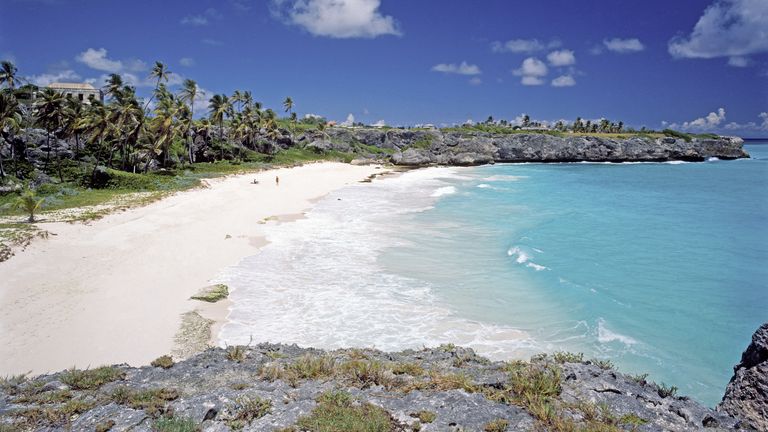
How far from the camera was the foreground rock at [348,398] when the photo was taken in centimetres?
648

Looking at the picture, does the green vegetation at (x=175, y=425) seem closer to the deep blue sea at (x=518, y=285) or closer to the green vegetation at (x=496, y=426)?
the green vegetation at (x=496, y=426)

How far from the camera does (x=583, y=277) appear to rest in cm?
2053

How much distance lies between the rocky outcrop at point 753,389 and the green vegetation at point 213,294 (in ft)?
48.1

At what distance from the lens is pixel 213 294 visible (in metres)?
15.9

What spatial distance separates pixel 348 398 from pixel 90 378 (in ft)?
16.1

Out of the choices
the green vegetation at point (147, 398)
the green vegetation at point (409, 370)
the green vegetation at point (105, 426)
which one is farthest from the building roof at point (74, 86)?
the green vegetation at point (409, 370)

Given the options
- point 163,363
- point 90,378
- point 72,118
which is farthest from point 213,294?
point 72,118

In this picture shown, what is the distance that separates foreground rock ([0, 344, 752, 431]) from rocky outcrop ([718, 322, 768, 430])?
339 millimetres

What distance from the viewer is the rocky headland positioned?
647 centimetres

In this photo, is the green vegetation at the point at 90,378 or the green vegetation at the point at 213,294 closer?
the green vegetation at the point at 90,378

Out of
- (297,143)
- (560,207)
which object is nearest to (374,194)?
(560,207)

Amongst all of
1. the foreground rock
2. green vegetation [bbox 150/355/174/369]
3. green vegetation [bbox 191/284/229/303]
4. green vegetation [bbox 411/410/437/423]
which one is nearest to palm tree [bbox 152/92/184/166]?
green vegetation [bbox 191/284/229/303]

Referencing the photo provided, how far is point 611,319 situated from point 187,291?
52.4ft

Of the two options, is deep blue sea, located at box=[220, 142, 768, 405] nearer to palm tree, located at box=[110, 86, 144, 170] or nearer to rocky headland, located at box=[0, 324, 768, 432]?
rocky headland, located at box=[0, 324, 768, 432]
